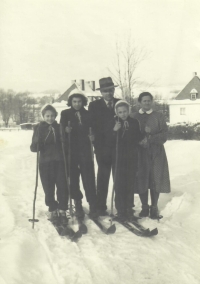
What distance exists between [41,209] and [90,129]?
1.05m

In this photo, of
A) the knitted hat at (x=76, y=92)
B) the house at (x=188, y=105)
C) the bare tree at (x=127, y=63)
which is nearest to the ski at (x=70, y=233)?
the knitted hat at (x=76, y=92)

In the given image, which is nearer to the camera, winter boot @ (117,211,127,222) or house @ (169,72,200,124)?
winter boot @ (117,211,127,222)

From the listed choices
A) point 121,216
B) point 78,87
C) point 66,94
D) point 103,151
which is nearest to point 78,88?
point 78,87

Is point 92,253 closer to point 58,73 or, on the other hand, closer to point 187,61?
point 58,73

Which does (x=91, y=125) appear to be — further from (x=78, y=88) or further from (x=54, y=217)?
(x=54, y=217)

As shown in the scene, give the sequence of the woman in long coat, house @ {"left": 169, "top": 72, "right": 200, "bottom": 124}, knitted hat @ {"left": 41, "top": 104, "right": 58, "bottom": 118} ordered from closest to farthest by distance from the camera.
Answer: knitted hat @ {"left": 41, "top": 104, "right": 58, "bottom": 118}
the woman in long coat
house @ {"left": 169, "top": 72, "right": 200, "bottom": 124}

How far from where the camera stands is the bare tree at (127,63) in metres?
3.22

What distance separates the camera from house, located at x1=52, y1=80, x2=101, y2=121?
3027 mm

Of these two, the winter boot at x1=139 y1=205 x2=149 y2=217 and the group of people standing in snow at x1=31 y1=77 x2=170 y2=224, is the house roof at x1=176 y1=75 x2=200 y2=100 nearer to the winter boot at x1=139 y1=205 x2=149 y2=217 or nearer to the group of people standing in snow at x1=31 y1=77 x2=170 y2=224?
the group of people standing in snow at x1=31 y1=77 x2=170 y2=224

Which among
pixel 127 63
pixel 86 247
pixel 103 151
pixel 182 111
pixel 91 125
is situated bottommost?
pixel 86 247

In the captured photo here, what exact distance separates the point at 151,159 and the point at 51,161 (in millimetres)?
1068

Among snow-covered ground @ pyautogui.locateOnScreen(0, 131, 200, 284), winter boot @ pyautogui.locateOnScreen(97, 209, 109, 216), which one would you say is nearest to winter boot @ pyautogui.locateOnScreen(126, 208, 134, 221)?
snow-covered ground @ pyautogui.locateOnScreen(0, 131, 200, 284)

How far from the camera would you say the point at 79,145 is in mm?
2920

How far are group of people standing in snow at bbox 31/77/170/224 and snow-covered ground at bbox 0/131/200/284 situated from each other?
280 millimetres
